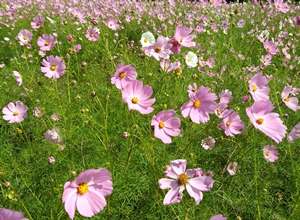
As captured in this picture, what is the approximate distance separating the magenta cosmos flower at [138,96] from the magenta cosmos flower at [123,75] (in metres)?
0.11

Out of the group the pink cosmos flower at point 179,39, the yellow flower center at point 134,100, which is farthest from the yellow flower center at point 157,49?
the yellow flower center at point 134,100

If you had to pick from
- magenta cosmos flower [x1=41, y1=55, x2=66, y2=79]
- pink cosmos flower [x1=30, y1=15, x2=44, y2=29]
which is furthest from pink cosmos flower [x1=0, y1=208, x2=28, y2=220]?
pink cosmos flower [x1=30, y1=15, x2=44, y2=29]

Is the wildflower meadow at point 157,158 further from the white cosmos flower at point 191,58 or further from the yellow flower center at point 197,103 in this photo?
the white cosmos flower at point 191,58

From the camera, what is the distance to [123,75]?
1052mm

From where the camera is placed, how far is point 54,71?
5.04 feet

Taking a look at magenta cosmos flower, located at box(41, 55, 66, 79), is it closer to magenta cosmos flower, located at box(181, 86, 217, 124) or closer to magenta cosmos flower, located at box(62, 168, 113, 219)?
magenta cosmos flower, located at box(181, 86, 217, 124)

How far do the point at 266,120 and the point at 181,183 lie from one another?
13.0 inches

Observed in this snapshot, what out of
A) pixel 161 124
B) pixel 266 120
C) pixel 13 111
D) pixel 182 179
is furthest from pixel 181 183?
pixel 13 111

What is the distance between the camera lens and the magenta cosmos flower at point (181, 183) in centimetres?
74

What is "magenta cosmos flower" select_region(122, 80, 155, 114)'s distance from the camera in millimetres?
902

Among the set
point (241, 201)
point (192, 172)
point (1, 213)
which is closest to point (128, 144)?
point (241, 201)

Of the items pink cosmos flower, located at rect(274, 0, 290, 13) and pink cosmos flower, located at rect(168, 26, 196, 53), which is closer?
pink cosmos flower, located at rect(168, 26, 196, 53)

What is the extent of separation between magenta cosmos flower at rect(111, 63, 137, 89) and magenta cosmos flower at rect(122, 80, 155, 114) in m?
0.11

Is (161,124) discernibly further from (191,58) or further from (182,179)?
(191,58)
